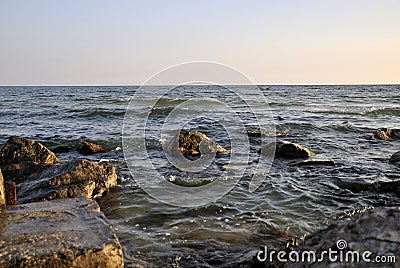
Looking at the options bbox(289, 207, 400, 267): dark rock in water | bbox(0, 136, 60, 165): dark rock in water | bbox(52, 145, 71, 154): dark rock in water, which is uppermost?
bbox(289, 207, 400, 267): dark rock in water

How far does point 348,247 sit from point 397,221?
366mm

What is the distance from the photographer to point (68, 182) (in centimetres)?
667

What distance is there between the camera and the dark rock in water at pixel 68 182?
20.4 ft

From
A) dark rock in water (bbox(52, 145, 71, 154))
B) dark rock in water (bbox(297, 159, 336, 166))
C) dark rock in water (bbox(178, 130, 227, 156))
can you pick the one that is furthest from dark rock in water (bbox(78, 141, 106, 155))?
dark rock in water (bbox(297, 159, 336, 166))

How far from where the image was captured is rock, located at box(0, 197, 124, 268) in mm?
2939

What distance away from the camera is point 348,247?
8.10ft

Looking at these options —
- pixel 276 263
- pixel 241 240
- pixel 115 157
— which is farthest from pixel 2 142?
pixel 276 263

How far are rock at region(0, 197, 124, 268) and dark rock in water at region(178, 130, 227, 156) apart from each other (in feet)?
23.2

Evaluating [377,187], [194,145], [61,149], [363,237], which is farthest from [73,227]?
[61,149]

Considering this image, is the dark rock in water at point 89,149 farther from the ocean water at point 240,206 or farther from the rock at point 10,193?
the rock at point 10,193

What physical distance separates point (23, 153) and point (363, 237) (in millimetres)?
7936

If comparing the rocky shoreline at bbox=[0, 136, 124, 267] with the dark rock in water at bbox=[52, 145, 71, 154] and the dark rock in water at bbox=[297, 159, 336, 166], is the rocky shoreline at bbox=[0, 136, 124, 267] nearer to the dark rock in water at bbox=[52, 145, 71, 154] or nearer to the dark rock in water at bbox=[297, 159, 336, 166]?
the dark rock in water at bbox=[52, 145, 71, 154]

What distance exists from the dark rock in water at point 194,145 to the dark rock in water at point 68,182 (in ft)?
12.4

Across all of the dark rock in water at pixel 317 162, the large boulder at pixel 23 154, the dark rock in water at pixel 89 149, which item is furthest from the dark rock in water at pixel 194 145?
the large boulder at pixel 23 154
